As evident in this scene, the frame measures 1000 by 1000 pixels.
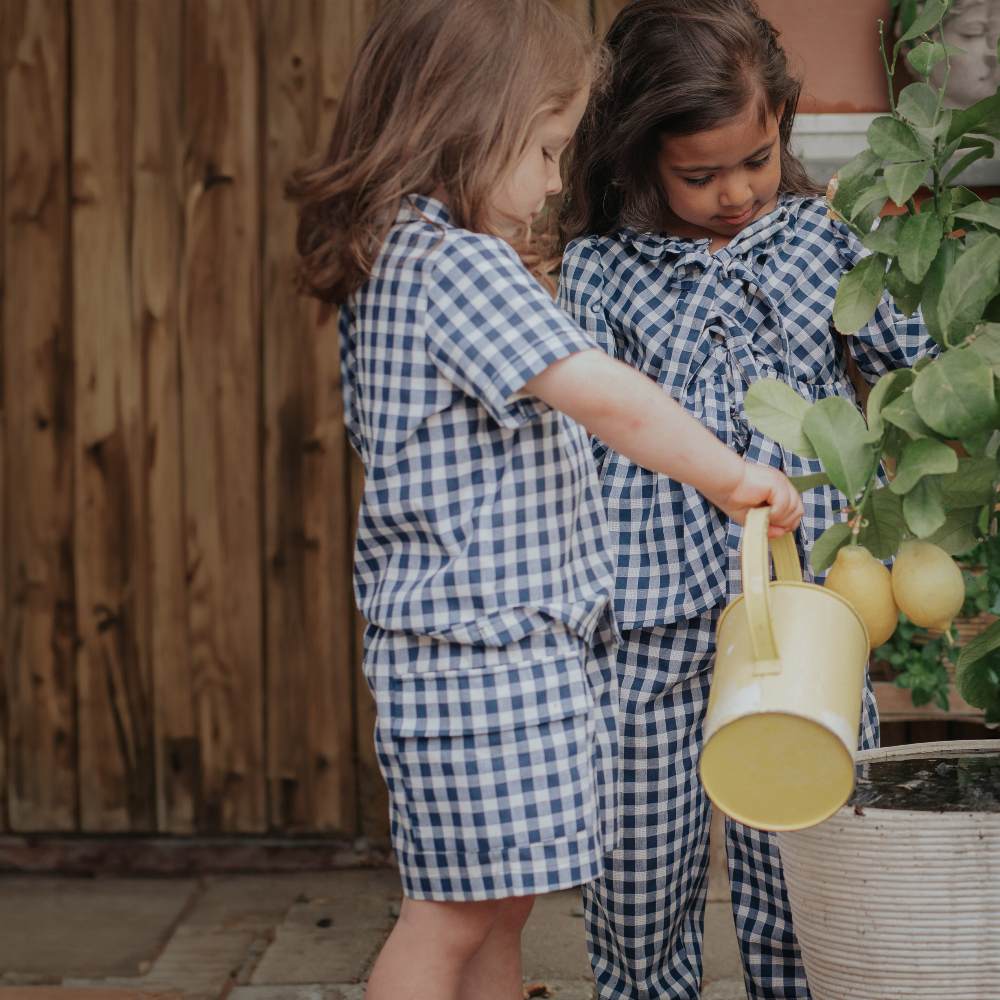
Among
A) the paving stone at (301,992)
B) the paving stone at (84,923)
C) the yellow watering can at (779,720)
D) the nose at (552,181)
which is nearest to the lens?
the yellow watering can at (779,720)

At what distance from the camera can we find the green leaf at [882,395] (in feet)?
4.43

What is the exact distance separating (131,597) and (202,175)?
0.85 m

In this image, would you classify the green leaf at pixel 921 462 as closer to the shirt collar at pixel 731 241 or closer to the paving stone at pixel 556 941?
the shirt collar at pixel 731 241

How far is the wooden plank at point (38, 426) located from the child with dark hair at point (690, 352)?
142 cm

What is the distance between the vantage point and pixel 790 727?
4.15ft

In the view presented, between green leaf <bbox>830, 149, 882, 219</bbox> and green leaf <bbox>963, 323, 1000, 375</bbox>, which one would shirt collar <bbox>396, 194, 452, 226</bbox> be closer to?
green leaf <bbox>830, 149, 882, 219</bbox>

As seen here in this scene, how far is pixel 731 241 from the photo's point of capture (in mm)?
1812

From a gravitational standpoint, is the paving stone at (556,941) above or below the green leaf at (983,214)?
below

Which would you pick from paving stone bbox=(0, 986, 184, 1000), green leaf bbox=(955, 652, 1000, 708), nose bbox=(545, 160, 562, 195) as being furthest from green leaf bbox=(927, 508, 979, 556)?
paving stone bbox=(0, 986, 184, 1000)

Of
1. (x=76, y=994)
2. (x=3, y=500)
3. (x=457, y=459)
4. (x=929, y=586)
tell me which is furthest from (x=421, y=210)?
(x=3, y=500)

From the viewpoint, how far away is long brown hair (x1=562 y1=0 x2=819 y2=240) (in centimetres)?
177

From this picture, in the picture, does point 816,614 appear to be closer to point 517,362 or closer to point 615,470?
point 517,362

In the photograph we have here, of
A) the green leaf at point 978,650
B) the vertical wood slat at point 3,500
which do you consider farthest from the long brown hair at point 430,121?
the vertical wood slat at point 3,500

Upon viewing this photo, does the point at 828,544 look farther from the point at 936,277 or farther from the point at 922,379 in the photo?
the point at 936,277
